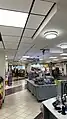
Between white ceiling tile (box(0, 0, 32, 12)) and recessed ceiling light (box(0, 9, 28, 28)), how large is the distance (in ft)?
0.59

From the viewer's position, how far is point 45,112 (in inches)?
136

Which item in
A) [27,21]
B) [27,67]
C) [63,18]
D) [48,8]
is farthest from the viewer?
→ [27,67]

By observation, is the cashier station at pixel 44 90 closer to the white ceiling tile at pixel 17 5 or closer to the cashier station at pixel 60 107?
the cashier station at pixel 60 107

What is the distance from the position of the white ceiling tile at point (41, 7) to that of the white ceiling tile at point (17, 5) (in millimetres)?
115

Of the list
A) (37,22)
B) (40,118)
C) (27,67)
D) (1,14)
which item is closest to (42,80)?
(40,118)

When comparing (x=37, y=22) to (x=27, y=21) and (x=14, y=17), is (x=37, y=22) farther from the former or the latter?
(x=14, y=17)

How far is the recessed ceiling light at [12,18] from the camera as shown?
2.71m

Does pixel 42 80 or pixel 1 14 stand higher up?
pixel 1 14

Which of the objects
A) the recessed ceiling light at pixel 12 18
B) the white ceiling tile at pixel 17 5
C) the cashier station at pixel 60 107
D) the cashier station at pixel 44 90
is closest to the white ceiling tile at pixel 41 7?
the white ceiling tile at pixel 17 5

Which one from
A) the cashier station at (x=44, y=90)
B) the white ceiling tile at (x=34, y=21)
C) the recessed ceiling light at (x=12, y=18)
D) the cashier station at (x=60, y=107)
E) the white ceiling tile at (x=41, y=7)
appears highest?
the recessed ceiling light at (x=12, y=18)

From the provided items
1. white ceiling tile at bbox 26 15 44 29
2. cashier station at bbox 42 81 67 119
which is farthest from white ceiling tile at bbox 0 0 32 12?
cashier station at bbox 42 81 67 119

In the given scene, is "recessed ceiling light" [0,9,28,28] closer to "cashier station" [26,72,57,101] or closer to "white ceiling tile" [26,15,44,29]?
"white ceiling tile" [26,15,44,29]

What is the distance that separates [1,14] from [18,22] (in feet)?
1.72

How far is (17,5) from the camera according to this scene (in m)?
2.37
